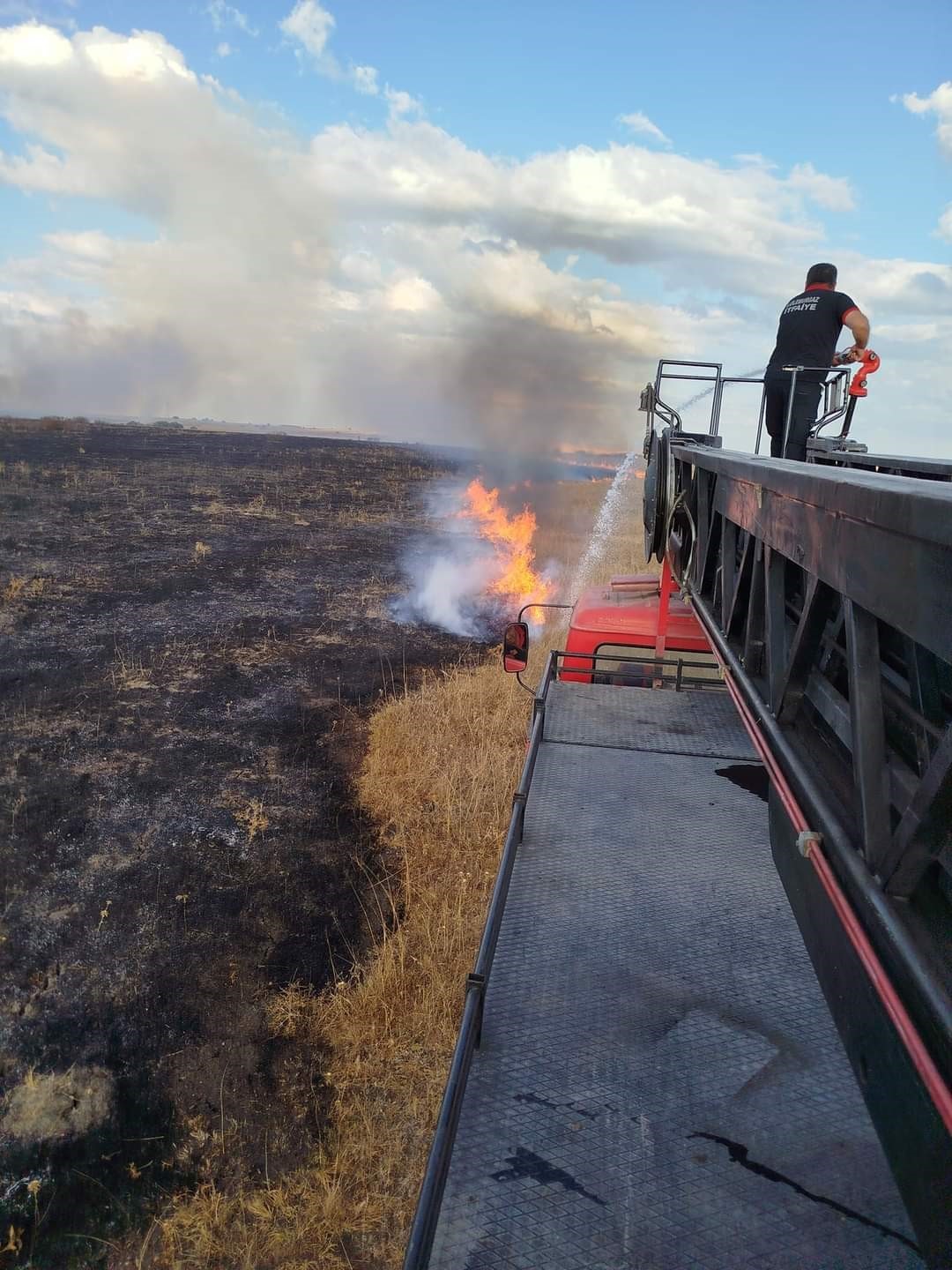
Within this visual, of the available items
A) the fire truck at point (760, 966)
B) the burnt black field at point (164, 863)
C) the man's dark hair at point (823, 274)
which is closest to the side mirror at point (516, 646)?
the fire truck at point (760, 966)

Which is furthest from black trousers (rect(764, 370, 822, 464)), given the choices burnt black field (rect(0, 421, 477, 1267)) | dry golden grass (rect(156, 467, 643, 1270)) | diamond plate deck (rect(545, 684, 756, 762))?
burnt black field (rect(0, 421, 477, 1267))

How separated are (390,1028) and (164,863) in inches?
128

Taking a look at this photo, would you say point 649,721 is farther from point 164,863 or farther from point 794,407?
point 164,863

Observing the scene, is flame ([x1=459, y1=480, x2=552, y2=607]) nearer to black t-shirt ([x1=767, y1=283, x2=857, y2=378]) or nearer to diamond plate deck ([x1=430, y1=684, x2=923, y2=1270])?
black t-shirt ([x1=767, y1=283, x2=857, y2=378])

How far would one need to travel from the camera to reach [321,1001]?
19.7 ft

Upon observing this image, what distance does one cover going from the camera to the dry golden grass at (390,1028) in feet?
14.3

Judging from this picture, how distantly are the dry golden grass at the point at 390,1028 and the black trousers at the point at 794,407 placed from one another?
463cm

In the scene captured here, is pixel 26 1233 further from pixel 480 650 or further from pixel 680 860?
pixel 480 650

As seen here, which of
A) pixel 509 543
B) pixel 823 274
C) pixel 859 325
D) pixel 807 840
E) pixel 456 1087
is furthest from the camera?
pixel 509 543

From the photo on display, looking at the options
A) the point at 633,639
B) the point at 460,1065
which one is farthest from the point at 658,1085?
the point at 633,639

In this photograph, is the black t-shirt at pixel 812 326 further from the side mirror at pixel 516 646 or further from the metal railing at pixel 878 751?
the side mirror at pixel 516 646

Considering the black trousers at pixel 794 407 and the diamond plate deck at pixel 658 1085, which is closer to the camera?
the diamond plate deck at pixel 658 1085

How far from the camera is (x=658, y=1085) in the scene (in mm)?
2922

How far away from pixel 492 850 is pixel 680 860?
3.62 metres
